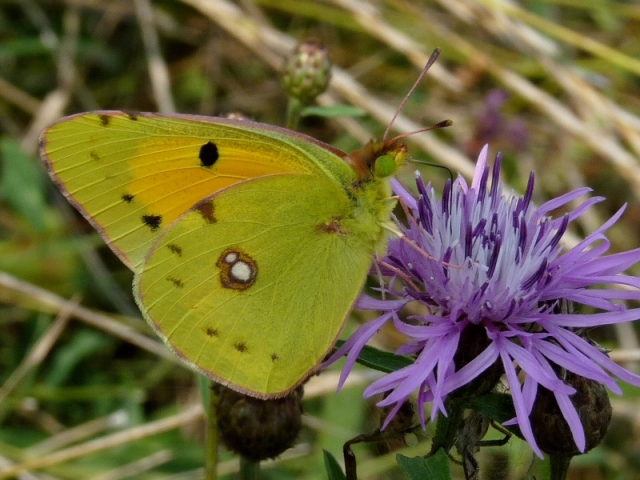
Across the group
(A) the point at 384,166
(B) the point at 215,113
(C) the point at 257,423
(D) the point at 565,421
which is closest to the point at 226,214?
(A) the point at 384,166

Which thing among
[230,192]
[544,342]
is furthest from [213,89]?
Result: [544,342]

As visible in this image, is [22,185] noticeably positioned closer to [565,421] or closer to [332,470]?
[332,470]

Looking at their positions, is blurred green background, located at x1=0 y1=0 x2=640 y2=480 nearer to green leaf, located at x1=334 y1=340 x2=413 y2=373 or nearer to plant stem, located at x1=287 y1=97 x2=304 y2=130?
plant stem, located at x1=287 y1=97 x2=304 y2=130

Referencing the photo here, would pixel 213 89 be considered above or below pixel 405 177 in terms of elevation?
below

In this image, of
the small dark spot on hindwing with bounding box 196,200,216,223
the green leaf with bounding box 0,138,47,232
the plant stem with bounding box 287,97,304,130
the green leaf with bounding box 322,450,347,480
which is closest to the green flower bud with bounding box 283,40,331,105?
the plant stem with bounding box 287,97,304,130

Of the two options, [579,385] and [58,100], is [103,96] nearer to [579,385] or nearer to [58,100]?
[58,100]

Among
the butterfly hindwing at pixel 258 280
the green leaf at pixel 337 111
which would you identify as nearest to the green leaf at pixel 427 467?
the butterfly hindwing at pixel 258 280
